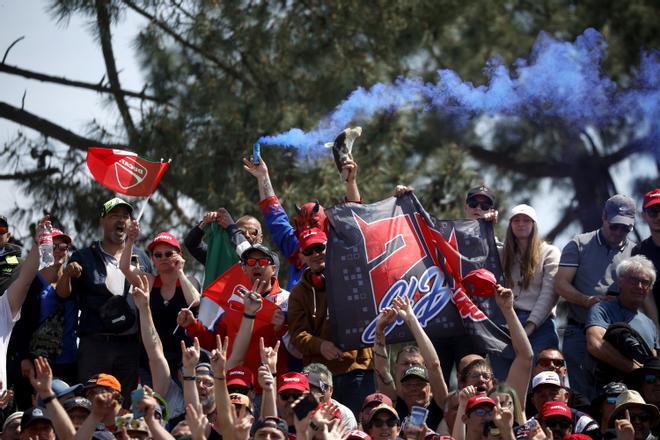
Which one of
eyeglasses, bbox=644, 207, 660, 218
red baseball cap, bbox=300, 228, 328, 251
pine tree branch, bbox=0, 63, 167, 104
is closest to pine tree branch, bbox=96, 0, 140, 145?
pine tree branch, bbox=0, 63, 167, 104

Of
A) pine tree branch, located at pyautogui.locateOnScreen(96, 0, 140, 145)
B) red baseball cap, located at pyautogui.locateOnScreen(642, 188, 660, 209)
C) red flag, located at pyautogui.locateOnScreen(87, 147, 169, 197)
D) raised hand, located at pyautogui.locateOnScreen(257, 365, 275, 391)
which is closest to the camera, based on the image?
raised hand, located at pyautogui.locateOnScreen(257, 365, 275, 391)

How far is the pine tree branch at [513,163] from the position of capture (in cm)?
1844

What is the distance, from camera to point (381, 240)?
1298 centimetres

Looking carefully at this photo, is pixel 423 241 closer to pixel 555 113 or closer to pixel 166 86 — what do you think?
pixel 555 113

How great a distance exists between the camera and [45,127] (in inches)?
688

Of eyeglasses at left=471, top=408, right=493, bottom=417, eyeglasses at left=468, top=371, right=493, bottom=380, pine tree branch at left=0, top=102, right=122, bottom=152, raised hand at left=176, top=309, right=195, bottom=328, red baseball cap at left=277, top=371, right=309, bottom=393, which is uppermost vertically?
pine tree branch at left=0, top=102, right=122, bottom=152

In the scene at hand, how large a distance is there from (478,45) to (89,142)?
5.17 m

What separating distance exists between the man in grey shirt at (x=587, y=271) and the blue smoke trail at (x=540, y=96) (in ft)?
6.32

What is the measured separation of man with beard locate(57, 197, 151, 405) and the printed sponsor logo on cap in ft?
3.57

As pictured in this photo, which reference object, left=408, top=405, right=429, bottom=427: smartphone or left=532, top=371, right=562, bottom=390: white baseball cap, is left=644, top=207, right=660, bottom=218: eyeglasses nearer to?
left=532, top=371, right=562, bottom=390: white baseball cap

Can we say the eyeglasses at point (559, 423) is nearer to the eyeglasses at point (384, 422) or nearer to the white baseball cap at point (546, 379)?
the white baseball cap at point (546, 379)

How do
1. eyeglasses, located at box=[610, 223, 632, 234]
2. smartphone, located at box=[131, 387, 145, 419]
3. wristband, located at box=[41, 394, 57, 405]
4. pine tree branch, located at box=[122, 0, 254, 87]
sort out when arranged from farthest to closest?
pine tree branch, located at box=[122, 0, 254, 87] → eyeglasses, located at box=[610, 223, 632, 234] → wristband, located at box=[41, 394, 57, 405] → smartphone, located at box=[131, 387, 145, 419]

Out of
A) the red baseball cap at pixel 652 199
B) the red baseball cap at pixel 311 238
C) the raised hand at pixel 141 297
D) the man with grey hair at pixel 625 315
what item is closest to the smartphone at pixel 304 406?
the raised hand at pixel 141 297

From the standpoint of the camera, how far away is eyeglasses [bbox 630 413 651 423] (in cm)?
1174
